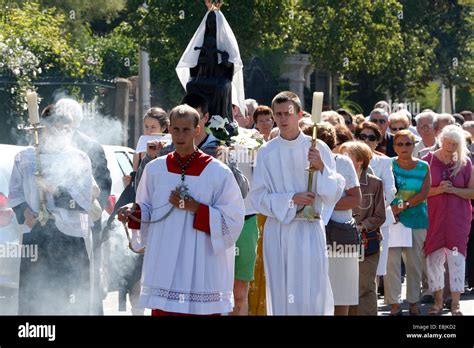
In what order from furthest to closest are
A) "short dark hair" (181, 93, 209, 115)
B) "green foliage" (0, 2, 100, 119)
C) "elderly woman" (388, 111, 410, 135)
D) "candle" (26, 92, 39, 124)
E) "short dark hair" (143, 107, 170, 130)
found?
"green foliage" (0, 2, 100, 119), "elderly woman" (388, 111, 410, 135), "short dark hair" (143, 107, 170, 130), "short dark hair" (181, 93, 209, 115), "candle" (26, 92, 39, 124)

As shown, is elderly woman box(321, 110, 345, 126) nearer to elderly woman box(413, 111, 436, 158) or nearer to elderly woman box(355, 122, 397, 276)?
elderly woman box(355, 122, 397, 276)

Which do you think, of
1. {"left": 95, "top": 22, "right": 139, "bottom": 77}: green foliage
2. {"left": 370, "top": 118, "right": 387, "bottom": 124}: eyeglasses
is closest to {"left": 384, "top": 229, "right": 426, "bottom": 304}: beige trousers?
{"left": 370, "top": 118, "right": 387, "bottom": 124}: eyeglasses

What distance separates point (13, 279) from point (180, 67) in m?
2.51

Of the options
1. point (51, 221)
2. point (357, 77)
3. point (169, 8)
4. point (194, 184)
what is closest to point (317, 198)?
point (194, 184)

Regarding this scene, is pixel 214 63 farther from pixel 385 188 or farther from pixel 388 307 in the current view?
pixel 388 307

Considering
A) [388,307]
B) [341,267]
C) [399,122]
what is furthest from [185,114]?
[399,122]

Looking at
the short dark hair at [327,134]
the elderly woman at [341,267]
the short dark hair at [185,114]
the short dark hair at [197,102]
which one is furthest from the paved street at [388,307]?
the short dark hair at [185,114]

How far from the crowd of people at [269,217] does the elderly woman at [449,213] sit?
12 mm

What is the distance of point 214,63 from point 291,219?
159cm

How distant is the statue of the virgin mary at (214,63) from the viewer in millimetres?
10180

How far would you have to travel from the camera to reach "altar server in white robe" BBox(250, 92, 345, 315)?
9234 millimetres

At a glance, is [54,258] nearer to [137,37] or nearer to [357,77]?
[137,37]

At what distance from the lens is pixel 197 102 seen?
940 centimetres

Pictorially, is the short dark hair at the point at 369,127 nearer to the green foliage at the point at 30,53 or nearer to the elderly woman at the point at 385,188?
the elderly woman at the point at 385,188
